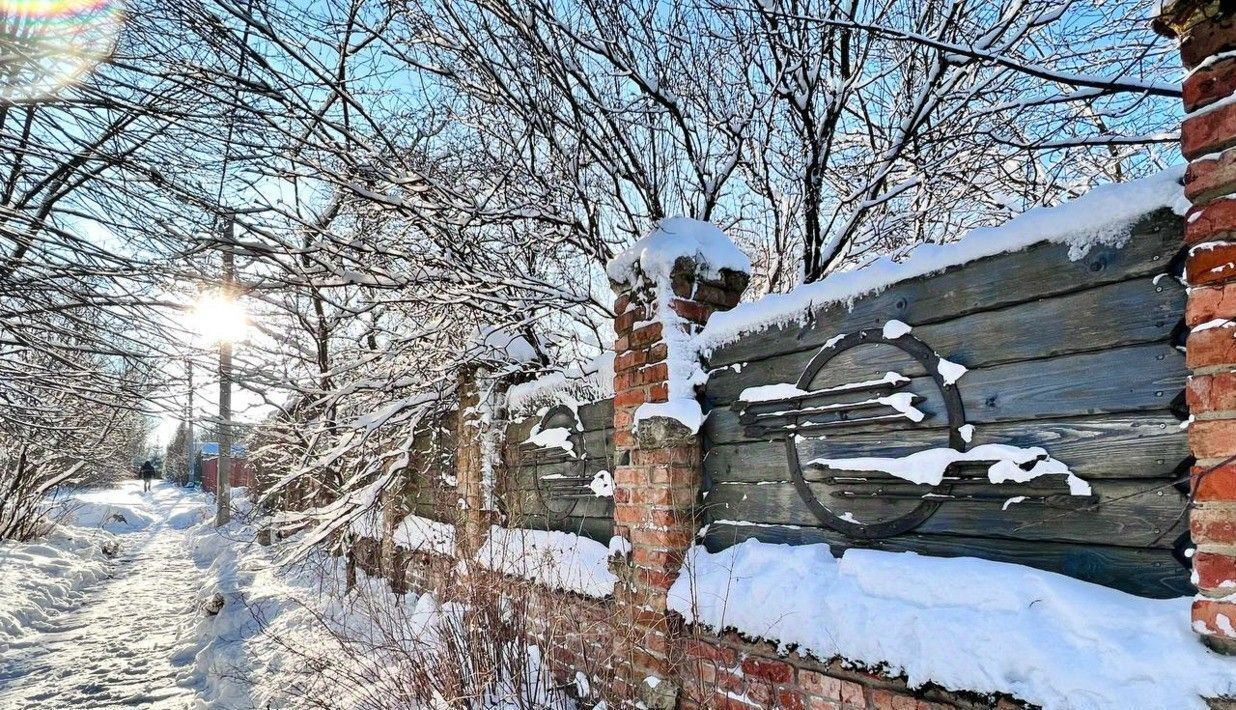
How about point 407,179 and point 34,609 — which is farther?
point 34,609

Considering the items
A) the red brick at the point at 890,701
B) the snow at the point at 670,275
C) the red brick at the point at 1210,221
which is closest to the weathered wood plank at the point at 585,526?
the snow at the point at 670,275

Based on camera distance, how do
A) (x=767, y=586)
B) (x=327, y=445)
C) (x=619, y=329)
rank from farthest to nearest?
(x=327, y=445)
(x=619, y=329)
(x=767, y=586)

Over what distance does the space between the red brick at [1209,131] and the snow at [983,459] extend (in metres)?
0.79

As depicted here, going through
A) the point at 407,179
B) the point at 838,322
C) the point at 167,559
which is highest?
the point at 407,179

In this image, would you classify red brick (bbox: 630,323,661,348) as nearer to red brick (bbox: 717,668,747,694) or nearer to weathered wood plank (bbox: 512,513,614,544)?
weathered wood plank (bbox: 512,513,614,544)

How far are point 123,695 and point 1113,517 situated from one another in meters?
6.76

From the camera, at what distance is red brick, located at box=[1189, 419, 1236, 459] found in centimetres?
129

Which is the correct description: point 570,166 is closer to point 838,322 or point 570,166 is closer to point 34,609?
point 838,322

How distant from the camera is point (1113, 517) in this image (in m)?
1.56

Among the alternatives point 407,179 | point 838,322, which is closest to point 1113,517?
point 838,322

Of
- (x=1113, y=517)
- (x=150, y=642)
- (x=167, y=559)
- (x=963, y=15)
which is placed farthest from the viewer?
(x=167, y=559)

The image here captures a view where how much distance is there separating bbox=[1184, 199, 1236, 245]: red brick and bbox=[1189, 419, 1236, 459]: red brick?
40cm

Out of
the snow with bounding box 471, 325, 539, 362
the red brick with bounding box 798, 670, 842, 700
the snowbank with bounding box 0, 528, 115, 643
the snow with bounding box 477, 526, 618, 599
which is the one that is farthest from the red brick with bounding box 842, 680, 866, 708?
the snowbank with bounding box 0, 528, 115, 643

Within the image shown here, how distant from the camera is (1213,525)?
1304 millimetres
